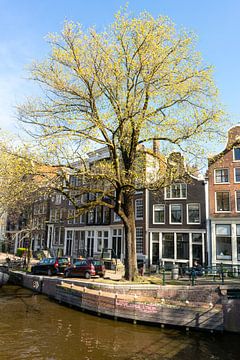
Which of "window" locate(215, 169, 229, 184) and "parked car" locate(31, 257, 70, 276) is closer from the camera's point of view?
"parked car" locate(31, 257, 70, 276)

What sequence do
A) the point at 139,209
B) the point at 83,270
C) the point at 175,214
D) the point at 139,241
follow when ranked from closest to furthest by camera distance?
the point at 83,270, the point at 175,214, the point at 139,241, the point at 139,209

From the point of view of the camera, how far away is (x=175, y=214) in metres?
29.4

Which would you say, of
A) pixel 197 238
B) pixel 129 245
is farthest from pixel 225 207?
pixel 129 245

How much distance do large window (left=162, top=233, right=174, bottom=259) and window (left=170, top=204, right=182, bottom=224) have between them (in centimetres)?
139

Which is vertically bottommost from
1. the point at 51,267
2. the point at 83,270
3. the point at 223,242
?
the point at 51,267

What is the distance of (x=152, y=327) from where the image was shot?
13.9 metres

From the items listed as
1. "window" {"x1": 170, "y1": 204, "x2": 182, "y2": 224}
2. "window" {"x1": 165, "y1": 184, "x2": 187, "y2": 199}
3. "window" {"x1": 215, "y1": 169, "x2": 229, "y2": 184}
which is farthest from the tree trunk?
"window" {"x1": 215, "y1": 169, "x2": 229, "y2": 184}

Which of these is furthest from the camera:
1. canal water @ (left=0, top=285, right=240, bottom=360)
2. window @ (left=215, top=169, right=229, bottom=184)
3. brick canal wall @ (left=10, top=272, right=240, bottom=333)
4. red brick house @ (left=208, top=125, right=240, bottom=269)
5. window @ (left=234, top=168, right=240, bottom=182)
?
window @ (left=215, top=169, right=229, bottom=184)

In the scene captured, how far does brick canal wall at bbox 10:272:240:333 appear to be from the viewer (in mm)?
13367

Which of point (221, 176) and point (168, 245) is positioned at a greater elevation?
point (221, 176)

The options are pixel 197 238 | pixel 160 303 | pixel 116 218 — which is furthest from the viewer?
pixel 116 218

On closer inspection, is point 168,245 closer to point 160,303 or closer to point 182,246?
point 182,246

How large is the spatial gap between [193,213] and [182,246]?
3.29m

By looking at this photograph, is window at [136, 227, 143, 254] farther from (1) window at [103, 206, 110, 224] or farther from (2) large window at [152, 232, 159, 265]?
(1) window at [103, 206, 110, 224]
